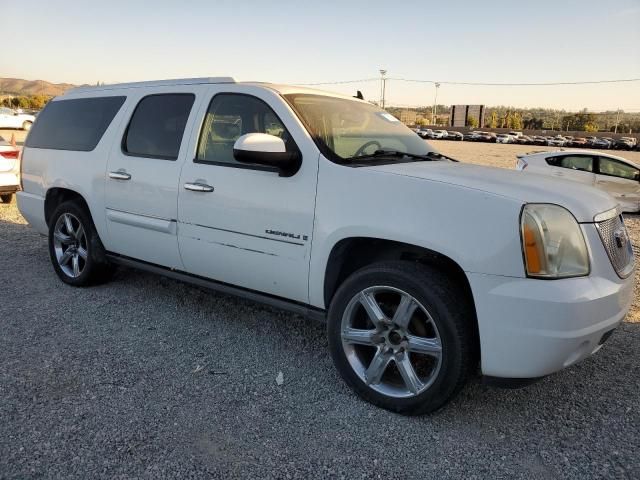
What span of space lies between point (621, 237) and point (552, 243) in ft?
2.54

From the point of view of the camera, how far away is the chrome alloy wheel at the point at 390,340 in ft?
9.65

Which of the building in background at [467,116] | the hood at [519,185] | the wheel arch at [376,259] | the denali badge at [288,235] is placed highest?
the building in background at [467,116]

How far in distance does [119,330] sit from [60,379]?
2.76ft

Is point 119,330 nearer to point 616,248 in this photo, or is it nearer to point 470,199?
point 470,199

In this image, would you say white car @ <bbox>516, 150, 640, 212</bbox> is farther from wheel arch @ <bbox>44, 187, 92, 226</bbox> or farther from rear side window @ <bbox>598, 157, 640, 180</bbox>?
wheel arch @ <bbox>44, 187, 92, 226</bbox>

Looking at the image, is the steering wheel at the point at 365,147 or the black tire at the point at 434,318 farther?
the steering wheel at the point at 365,147

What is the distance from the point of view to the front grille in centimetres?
288

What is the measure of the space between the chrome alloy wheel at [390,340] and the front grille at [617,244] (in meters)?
1.02

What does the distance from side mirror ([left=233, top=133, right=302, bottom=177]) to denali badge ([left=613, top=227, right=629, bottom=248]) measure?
1.92m

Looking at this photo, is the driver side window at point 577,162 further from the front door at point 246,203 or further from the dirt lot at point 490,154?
the front door at point 246,203

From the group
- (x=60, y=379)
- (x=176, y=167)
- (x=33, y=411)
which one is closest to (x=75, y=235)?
(x=176, y=167)

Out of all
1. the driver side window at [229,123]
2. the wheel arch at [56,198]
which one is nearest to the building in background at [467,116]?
the wheel arch at [56,198]

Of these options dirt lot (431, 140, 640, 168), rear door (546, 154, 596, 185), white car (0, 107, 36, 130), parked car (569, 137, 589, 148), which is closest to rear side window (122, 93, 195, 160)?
rear door (546, 154, 596, 185)

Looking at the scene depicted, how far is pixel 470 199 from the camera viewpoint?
2.75 metres
